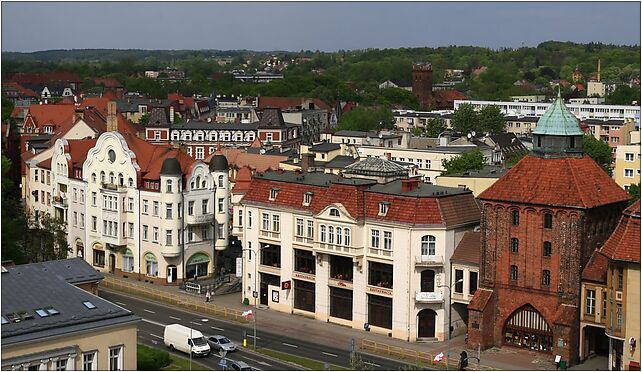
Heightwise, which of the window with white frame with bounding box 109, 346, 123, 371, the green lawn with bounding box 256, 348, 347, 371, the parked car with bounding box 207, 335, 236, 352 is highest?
the window with white frame with bounding box 109, 346, 123, 371

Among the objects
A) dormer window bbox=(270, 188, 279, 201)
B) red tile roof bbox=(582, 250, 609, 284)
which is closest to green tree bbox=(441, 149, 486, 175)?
dormer window bbox=(270, 188, 279, 201)

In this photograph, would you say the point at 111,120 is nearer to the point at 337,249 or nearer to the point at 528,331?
the point at 337,249

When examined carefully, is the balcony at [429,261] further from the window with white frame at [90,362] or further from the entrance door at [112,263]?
the entrance door at [112,263]

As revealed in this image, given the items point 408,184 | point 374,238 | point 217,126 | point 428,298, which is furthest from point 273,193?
point 217,126

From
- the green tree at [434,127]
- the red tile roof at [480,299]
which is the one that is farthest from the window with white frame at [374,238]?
the green tree at [434,127]

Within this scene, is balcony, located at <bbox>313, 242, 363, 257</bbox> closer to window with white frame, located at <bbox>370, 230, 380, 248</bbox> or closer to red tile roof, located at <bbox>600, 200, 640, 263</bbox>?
window with white frame, located at <bbox>370, 230, 380, 248</bbox>
